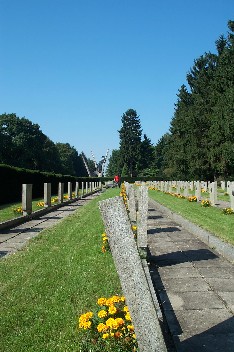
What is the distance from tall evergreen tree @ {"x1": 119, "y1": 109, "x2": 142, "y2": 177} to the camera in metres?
103

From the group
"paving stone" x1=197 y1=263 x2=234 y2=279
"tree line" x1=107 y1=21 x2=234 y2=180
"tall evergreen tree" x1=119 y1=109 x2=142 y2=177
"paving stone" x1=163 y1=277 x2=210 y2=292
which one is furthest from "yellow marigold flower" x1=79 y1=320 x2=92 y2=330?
"tall evergreen tree" x1=119 y1=109 x2=142 y2=177

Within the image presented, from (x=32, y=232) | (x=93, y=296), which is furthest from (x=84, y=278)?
(x=32, y=232)

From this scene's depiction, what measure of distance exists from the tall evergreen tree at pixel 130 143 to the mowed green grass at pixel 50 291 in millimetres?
94640

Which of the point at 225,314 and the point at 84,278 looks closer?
the point at 225,314

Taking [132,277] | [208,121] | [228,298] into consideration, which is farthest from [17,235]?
[208,121]

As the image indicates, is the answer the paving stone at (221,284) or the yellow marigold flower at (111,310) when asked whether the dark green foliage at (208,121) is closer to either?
the paving stone at (221,284)

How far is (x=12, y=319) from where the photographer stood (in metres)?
3.95

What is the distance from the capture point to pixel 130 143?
4060 inches

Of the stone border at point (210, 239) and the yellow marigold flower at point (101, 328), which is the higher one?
the yellow marigold flower at point (101, 328)

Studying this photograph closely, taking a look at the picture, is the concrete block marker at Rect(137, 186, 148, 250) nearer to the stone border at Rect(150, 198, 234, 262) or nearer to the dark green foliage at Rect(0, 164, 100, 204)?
the stone border at Rect(150, 198, 234, 262)

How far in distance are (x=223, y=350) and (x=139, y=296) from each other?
116 centimetres

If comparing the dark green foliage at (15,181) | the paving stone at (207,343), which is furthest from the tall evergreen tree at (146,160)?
the paving stone at (207,343)

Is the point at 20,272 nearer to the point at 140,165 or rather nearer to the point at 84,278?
the point at 84,278

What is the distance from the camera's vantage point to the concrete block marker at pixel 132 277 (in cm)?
228
